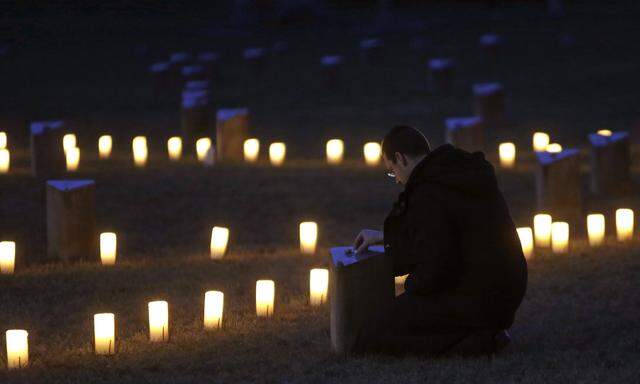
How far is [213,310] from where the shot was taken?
24.3 feet

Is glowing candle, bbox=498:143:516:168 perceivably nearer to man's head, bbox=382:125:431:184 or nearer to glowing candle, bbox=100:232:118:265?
glowing candle, bbox=100:232:118:265

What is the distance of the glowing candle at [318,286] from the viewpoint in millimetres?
8008

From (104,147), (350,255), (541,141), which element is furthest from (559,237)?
(104,147)

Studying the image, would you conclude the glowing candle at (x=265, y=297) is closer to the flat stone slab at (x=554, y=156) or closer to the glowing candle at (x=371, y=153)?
the flat stone slab at (x=554, y=156)

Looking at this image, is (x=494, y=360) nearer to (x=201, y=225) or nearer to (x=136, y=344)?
(x=136, y=344)

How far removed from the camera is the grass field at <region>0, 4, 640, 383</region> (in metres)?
6.49

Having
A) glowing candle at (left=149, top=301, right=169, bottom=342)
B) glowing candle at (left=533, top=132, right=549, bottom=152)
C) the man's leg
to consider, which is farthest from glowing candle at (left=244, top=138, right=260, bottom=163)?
the man's leg

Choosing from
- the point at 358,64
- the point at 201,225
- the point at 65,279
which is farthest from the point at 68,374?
the point at 358,64

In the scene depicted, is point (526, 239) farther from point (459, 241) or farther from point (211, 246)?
point (459, 241)

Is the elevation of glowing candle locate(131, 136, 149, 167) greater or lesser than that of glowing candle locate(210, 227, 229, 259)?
lesser

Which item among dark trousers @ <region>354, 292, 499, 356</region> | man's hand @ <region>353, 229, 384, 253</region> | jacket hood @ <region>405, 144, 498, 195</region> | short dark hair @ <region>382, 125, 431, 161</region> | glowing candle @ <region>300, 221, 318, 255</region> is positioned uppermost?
short dark hair @ <region>382, 125, 431, 161</region>

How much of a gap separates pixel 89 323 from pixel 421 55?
778 inches

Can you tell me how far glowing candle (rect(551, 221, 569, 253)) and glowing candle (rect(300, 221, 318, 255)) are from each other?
184cm

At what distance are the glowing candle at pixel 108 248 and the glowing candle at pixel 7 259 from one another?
67 centimetres
